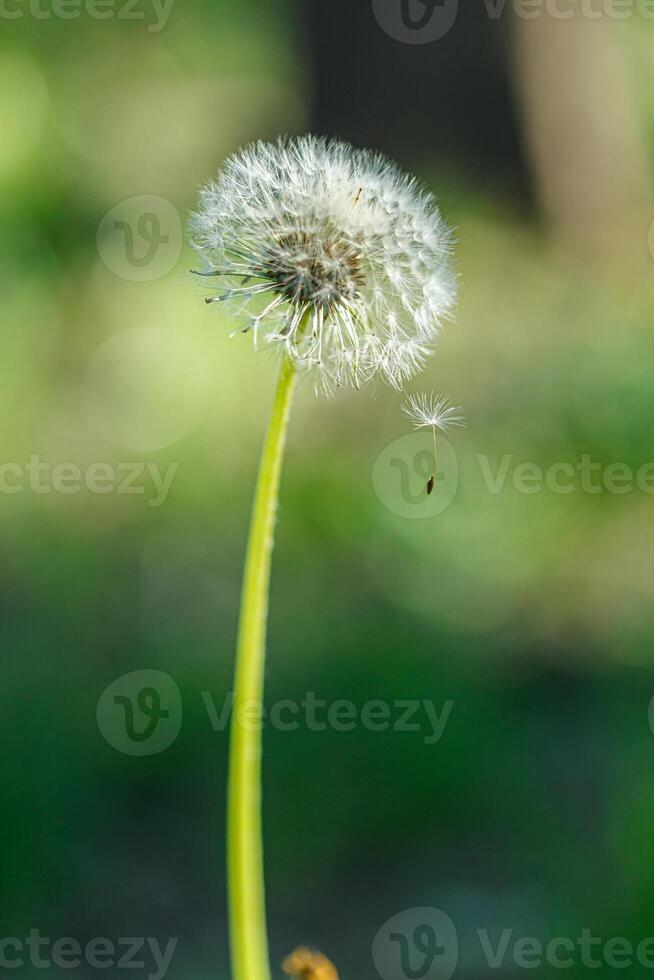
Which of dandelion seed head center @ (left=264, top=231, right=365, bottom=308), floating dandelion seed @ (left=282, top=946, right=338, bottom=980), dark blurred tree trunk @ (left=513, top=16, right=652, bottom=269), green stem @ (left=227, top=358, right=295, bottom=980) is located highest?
dark blurred tree trunk @ (left=513, top=16, right=652, bottom=269)

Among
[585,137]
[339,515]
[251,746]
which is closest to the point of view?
[251,746]

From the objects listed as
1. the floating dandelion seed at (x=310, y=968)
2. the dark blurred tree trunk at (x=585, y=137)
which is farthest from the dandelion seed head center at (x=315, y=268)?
the dark blurred tree trunk at (x=585, y=137)

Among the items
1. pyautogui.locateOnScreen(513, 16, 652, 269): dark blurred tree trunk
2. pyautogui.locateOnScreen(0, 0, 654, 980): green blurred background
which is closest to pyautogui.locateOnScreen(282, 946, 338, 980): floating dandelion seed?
pyautogui.locateOnScreen(0, 0, 654, 980): green blurred background

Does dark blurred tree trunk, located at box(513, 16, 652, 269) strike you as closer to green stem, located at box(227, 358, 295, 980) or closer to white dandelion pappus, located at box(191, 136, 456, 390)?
white dandelion pappus, located at box(191, 136, 456, 390)

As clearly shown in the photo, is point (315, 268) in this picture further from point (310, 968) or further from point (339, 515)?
point (339, 515)

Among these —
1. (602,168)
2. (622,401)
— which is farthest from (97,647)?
(602,168)

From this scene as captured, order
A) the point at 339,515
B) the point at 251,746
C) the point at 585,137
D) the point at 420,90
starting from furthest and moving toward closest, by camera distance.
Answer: the point at 420,90, the point at 585,137, the point at 339,515, the point at 251,746

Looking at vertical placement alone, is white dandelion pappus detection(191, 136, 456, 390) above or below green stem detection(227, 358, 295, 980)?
above

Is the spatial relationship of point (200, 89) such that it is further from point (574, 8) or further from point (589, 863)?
point (589, 863)

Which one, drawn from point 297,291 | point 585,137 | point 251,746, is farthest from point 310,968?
point 585,137
